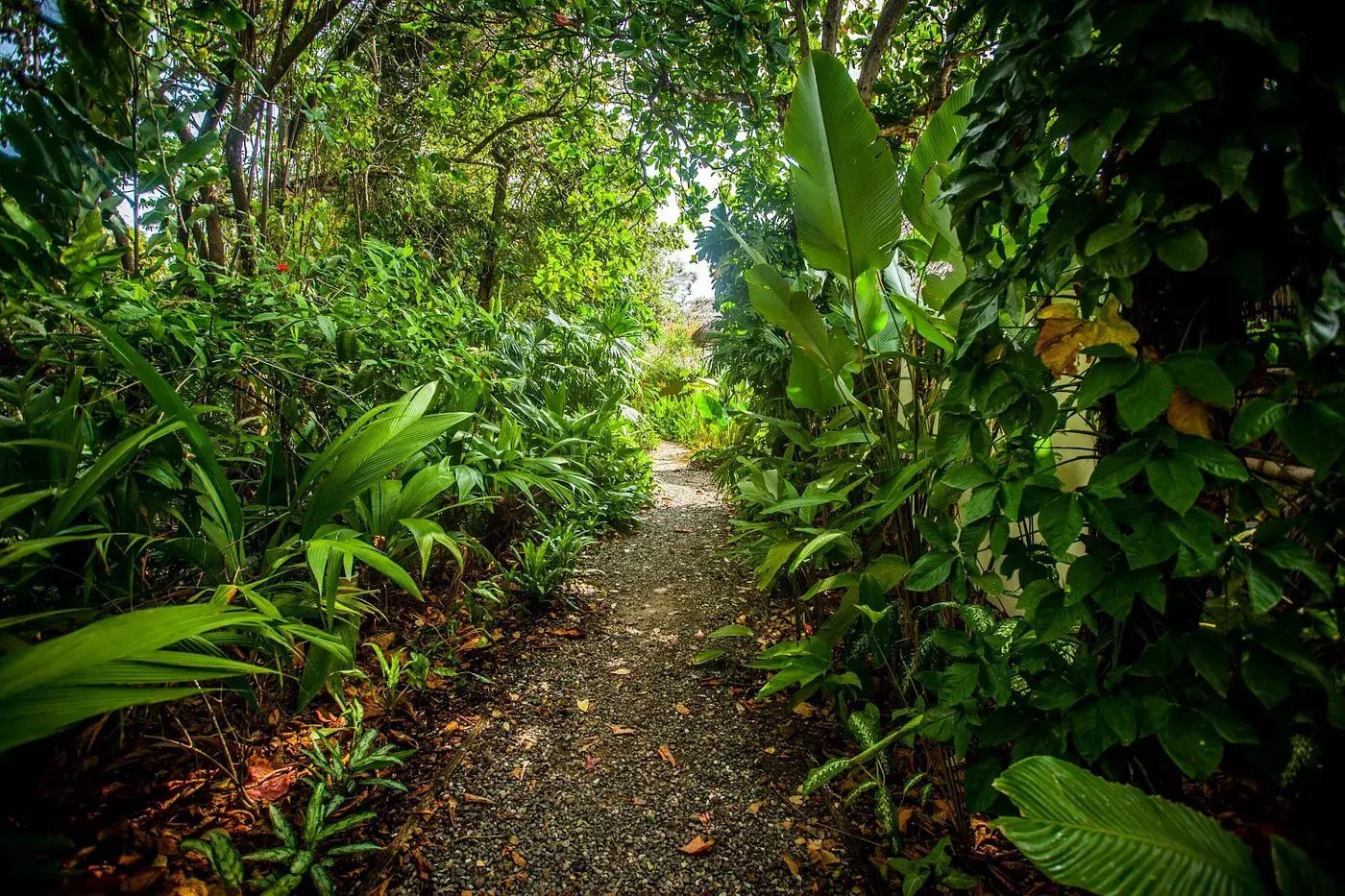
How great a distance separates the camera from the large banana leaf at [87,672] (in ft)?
1.92

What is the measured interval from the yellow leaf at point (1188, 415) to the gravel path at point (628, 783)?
3.51 ft

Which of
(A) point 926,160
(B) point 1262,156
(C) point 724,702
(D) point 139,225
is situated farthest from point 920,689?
(D) point 139,225

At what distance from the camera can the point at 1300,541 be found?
0.78 metres

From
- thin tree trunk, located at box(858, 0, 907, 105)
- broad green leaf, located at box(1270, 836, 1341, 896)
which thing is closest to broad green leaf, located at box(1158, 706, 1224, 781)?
broad green leaf, located at box(1270, 836, 1341, 896)

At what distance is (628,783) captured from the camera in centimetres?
135

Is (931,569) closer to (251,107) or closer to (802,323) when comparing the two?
(802,323)

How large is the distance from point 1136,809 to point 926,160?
4.40ft

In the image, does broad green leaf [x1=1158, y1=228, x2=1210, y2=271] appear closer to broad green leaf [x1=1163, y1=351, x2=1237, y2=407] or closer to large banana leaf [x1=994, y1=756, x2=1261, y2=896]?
broad green leaf [x1=1163, y1=351, x2=1237, y2=407]

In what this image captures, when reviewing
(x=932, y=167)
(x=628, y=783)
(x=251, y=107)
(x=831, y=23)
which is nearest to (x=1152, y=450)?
(x=932, y=167)

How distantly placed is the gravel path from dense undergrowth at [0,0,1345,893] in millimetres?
167

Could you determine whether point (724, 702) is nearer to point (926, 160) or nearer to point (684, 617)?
point (684, 617)

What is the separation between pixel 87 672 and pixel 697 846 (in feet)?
3.77

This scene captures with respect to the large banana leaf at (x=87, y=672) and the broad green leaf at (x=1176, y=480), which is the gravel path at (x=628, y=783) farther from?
the broad green leaf at (x=1176, y=480)

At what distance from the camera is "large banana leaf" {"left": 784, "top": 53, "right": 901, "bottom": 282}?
1206 mm
